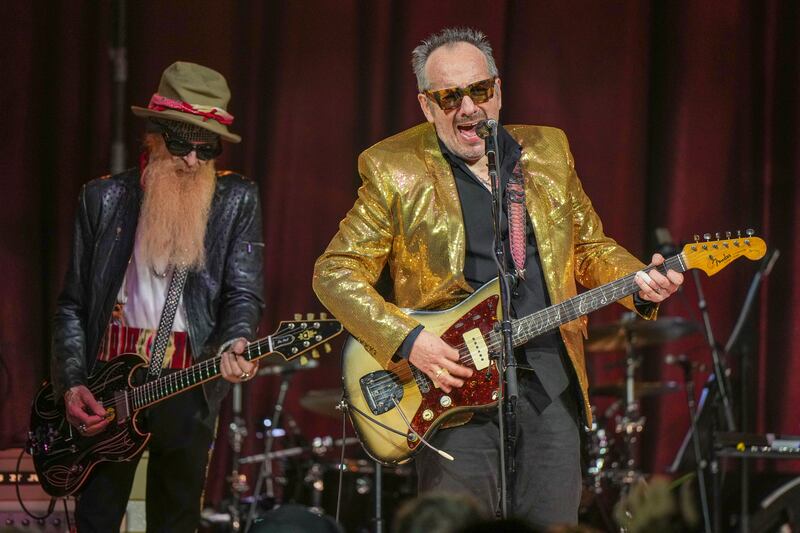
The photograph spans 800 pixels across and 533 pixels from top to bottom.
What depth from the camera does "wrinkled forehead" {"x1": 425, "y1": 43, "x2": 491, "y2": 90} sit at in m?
4.08

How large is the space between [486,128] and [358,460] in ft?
13.4

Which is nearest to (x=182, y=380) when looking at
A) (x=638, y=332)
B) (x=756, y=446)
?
(x=756, y=446)

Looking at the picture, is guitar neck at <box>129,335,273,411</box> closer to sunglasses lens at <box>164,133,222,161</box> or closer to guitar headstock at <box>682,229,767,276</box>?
sunglasses lens at <box>164,133,222,161</box>

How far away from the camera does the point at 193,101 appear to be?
5.14 metres

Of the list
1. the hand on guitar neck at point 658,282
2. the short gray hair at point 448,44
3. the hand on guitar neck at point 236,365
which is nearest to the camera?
the hand on guitar neck at point 658,282

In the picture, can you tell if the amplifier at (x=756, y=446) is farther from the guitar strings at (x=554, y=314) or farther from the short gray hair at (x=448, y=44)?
the short gray hair at (x=448, y=44)

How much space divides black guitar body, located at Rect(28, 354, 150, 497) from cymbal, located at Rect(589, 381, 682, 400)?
332cm

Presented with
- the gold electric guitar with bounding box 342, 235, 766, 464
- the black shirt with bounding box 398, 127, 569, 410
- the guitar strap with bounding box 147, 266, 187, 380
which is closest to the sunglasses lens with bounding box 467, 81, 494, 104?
the black shirt with bounding box 398, 127, 569, 410

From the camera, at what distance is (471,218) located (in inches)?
160

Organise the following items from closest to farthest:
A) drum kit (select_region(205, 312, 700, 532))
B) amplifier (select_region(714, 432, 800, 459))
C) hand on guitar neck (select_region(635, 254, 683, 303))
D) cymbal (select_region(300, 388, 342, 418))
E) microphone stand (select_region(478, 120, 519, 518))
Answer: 1. microphone stand (select_region(478, 120, 519, 518))
2. hand on guitar neck (select_region(635, 254, 683, 303))
3. amplifier (select_region(714, 432, 800, 459))
4. cymbal (select_region(300, 388, 342, 418))
5. drum kit (select_region(205, 312, 700, 532))

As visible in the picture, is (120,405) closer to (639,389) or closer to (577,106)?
(639,389)

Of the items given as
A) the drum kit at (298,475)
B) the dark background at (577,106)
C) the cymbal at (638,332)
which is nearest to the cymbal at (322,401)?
the drum kit at (298,475)

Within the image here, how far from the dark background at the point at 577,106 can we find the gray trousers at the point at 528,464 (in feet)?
11.9

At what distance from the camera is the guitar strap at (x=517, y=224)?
155 inches
